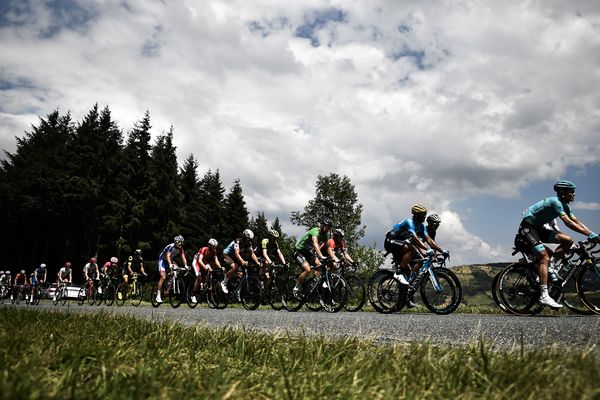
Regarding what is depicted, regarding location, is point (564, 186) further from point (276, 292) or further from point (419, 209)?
point (276, 292)

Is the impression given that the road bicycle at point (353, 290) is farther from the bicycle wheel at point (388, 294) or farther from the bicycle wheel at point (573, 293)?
the bicycle wheel at point (573, 293)

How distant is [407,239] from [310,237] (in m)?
3.20

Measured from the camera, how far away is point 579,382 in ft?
5.89

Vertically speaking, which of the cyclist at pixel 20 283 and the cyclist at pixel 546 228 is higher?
the cyclist at pixel 546 228

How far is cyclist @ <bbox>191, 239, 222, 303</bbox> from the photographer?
14438 millimetres

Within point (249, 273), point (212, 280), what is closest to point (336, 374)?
point (249, 273)

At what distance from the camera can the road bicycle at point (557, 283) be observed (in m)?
7.43

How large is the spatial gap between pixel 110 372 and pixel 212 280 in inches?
496

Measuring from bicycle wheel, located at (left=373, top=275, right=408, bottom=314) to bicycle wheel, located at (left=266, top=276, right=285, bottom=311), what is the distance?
3619 mm

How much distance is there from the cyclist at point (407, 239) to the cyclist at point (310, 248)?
2.15 meters

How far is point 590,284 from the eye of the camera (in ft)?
24.5

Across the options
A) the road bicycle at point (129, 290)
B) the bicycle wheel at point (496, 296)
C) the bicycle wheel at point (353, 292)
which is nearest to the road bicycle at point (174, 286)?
the road bicycle at point (129, 290)

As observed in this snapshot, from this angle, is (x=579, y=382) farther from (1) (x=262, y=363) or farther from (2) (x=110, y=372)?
(2) (x=110, y=372)

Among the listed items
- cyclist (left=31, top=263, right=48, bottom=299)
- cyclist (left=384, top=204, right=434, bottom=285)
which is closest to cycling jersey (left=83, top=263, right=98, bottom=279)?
cyclist (left=31, top=263, right=48, bottom=299)
